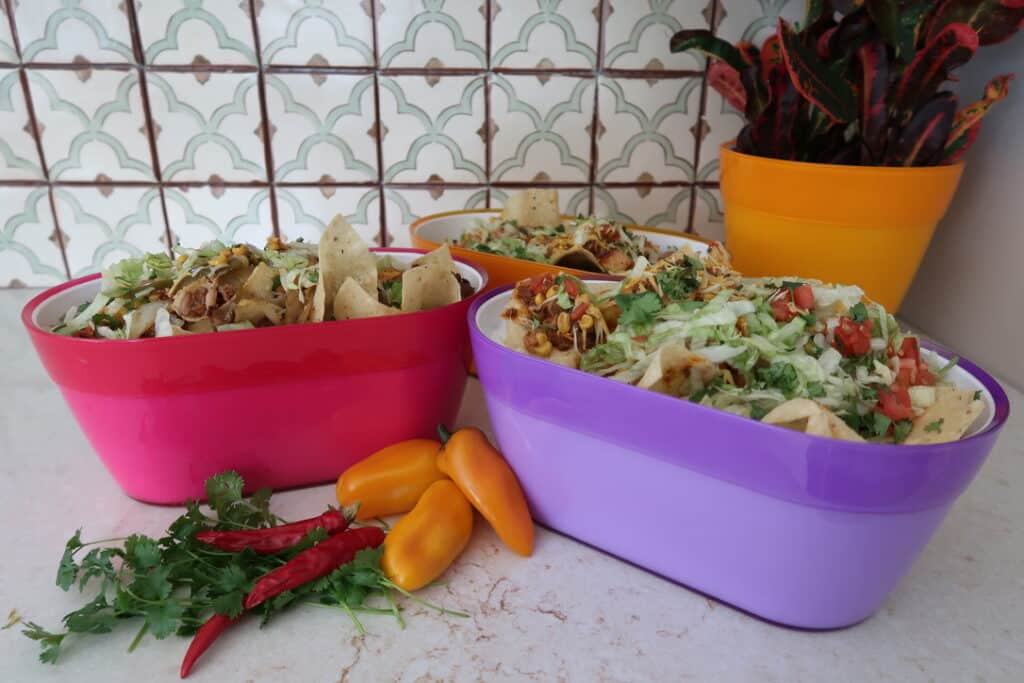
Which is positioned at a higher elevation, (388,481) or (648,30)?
(648,30)

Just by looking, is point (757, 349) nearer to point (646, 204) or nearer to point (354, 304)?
point (354, 304)

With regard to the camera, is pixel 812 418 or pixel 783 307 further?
pixel 783 307

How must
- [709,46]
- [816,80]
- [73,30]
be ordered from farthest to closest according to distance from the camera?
[73,30]
[709,46]
[816,80]

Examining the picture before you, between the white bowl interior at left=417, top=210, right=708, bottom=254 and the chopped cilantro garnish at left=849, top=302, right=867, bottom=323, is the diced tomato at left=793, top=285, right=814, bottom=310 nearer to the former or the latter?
the chopped cilantro garnish at left=849, top=302, right=867, bottom=323

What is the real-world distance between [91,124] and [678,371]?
132 centimetres

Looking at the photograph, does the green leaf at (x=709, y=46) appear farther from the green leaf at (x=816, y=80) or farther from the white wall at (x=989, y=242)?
the white wall at (x=989, y=242)

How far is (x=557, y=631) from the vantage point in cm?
72

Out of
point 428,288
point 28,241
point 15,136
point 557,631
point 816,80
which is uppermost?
point 816,80

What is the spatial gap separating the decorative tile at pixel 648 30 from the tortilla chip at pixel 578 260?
20.9 inches

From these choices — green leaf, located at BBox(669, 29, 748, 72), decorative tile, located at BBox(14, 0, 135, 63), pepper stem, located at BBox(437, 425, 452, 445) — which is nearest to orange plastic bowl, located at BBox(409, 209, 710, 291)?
pepper stem, located at BBox(437, 425, 452, 445)

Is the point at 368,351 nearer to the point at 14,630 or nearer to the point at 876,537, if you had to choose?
the point at 14,630

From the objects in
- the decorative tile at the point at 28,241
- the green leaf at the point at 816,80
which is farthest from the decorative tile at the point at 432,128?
the decorative tile at the point at 28,241

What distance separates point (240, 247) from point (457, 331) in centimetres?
32

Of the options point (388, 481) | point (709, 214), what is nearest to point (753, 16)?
point (709, 214)
